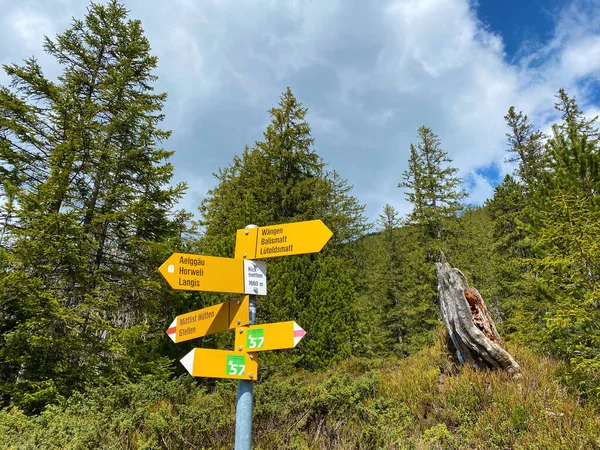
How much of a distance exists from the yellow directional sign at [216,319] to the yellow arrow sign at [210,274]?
149 millimetres

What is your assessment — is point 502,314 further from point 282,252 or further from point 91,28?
point 91,28

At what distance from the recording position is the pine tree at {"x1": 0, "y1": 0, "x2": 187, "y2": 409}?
7.18m

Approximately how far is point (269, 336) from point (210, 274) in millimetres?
735

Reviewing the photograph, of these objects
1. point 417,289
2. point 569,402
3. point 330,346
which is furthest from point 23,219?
point 417,289

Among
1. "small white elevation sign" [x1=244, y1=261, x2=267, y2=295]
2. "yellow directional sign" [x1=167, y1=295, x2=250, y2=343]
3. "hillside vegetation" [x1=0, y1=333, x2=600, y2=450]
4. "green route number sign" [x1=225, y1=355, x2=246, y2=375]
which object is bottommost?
"hillside vegetation" [x1=0, y1=333, x2=600, y2=450]

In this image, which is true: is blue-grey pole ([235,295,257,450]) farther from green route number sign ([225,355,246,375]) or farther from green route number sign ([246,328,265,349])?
green route number sign ([246,328,265,349])

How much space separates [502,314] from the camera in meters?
20.7

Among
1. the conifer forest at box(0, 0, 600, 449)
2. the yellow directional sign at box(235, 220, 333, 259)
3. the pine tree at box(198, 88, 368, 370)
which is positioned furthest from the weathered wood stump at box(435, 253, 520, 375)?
the yellow directional sign at box(235, 220, 333, 259)

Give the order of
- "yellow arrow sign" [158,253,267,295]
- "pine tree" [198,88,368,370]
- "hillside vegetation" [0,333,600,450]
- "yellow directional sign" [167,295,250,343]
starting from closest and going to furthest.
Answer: "yellow arrow sign" [158,253,267,295], "yellow directional sign" [167,295,250,343], "hillside vegetation" [0,333,600,450], "pine tree" [198,88,368,370]

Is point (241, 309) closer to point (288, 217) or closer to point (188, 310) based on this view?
point (188, 310)

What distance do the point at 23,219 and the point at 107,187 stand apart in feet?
8.65

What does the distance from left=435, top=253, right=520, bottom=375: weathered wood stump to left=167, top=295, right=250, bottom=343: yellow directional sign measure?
604cm

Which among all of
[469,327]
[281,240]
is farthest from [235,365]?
[469,327]

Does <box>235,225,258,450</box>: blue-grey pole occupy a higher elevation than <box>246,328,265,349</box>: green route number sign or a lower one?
lower
